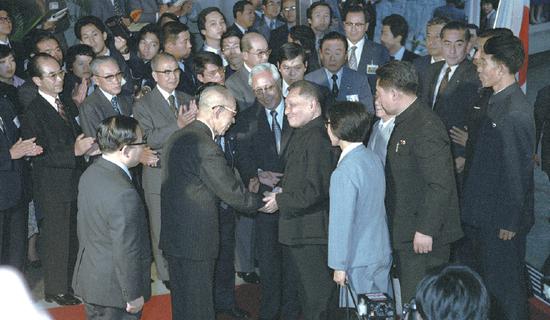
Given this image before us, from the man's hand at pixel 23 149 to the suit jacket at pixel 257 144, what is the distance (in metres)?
1.43

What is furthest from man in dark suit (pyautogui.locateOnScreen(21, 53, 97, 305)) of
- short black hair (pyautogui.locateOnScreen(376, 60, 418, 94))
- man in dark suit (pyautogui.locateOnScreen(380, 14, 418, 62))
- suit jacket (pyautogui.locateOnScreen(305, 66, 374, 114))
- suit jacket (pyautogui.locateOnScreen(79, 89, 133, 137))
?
man in dark suit (pyautogui.locateOnScreen(380, 14, 418, 62))

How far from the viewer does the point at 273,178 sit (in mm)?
5414

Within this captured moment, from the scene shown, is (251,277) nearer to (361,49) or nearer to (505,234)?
(505,234)

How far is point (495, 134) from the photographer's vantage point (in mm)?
4977

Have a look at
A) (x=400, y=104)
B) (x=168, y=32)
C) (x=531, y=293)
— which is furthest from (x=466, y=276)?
(x=168, y=32)

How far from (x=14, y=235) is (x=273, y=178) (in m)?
2.03

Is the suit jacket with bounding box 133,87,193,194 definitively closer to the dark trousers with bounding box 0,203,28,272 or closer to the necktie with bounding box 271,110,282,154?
→ the necktie with bounding box 271,110,282,154

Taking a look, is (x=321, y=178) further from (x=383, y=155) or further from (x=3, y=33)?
(x=3, y=33)

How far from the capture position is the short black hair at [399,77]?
15.5 ft

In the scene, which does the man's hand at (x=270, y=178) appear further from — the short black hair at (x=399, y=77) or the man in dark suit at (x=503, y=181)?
the man in dark suit at (x=503, y=181)

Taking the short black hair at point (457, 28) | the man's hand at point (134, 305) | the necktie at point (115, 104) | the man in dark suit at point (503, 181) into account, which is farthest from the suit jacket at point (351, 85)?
the man's hand at point (134, 305)

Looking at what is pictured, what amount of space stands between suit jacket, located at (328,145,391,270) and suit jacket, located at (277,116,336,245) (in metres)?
0.31

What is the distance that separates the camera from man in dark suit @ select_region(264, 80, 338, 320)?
4852 mm

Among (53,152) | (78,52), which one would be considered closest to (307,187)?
(53,152)
